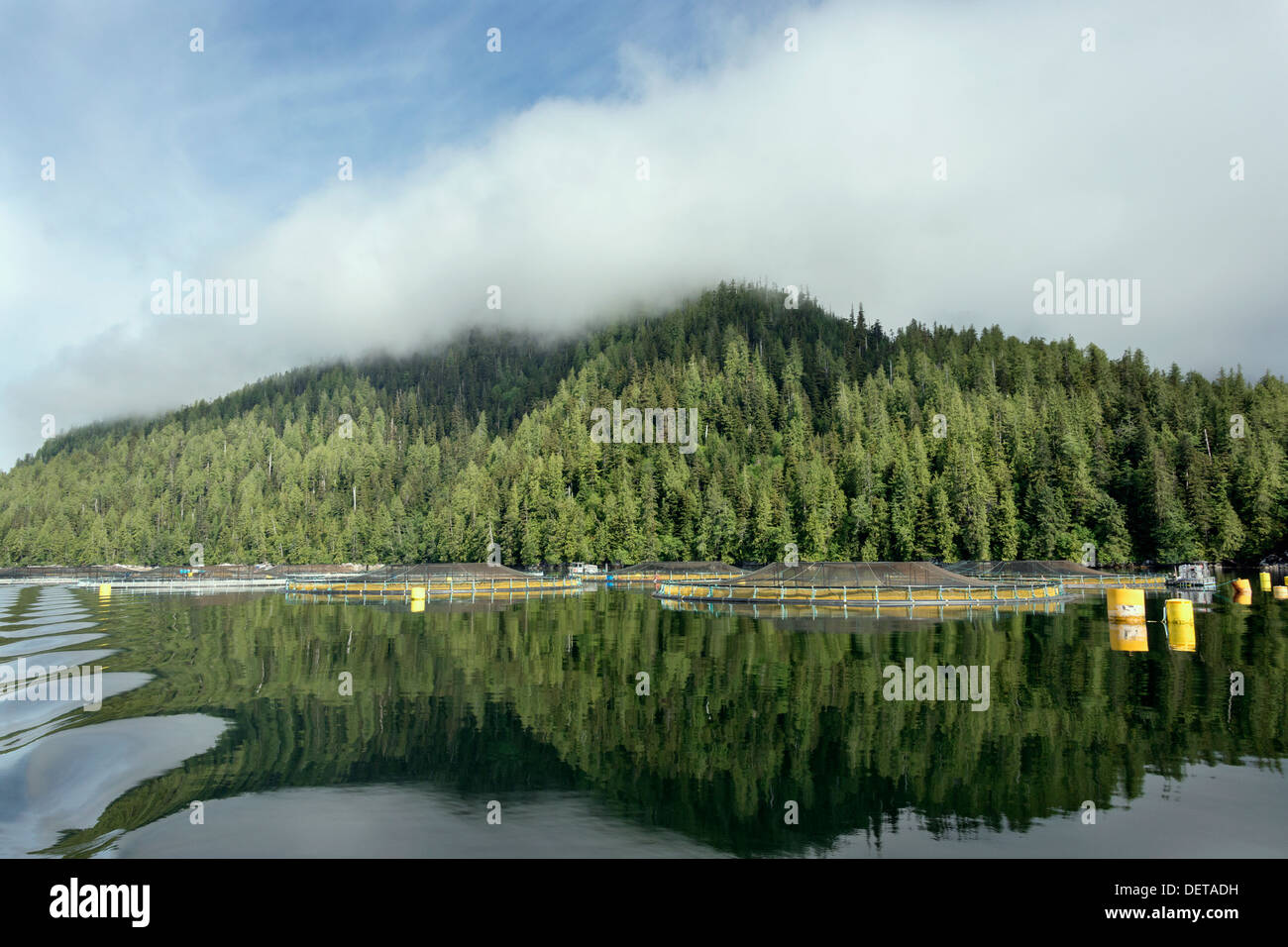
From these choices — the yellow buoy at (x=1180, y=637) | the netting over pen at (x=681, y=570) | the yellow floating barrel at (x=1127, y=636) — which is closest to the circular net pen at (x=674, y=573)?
the netting over pen at (x=681, y=570)

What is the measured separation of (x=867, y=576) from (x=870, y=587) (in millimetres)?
4092

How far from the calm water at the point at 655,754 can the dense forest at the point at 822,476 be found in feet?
284

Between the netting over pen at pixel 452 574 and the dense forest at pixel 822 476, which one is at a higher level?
the dense forest at pixel 822 476

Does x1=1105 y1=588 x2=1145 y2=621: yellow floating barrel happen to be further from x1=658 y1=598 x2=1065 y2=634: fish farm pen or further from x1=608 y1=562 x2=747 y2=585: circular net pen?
x1=608 y1=562 x2=747 y2=585: circular net pen

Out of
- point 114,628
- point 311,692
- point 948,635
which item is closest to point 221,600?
point 114,628

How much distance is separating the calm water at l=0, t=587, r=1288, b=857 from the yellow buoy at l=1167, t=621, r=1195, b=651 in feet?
0.72

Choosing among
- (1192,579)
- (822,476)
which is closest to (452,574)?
(822,476)

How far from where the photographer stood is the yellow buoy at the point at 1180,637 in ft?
125

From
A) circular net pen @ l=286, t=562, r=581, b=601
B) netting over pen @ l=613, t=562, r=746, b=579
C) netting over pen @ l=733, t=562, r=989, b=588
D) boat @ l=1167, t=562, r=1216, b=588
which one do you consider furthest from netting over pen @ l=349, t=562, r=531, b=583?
boat @ l=1167, t=562, r=1216, b=588

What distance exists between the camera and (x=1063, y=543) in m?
116

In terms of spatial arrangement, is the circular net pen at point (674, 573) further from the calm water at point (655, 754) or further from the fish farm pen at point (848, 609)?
the calm water at point (655, 754)

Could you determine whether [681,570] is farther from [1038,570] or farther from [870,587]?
[870,587]
